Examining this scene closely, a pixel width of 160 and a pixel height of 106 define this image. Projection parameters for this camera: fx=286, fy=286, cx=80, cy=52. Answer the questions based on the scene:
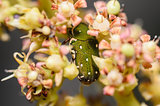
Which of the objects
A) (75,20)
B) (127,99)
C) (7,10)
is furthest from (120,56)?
(7,10)

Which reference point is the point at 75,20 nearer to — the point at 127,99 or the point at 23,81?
the point at 23,81

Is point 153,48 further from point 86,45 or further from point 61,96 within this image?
point 61,96

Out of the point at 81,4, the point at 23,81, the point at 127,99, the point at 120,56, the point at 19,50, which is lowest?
the point at 19,50

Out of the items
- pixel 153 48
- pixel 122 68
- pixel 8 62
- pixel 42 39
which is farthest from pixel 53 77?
pixel 8 62

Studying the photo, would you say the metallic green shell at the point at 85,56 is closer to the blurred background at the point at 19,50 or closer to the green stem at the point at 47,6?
the green stem at the point at 47,6

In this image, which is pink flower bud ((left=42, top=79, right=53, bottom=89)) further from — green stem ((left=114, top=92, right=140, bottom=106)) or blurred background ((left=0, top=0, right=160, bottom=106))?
blurred background ((left=0, top=0, right=160, bottom=106))

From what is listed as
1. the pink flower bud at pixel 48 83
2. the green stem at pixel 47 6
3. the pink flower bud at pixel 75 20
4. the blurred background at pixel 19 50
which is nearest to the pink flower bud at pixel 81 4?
the pink flower bud at pixel 75 20

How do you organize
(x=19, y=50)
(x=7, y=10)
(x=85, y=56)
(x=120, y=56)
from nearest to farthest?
(x=120, y=56)
(x=85, y=56)
(x=7, y=10)
(x=19, y=50)

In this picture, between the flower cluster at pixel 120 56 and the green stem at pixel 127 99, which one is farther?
the green stem at pixel 127 99

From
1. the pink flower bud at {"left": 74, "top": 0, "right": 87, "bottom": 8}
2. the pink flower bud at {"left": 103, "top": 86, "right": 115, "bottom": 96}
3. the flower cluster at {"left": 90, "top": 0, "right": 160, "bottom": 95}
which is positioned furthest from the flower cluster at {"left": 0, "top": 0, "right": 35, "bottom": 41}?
the pink flower bud at {"left": 103, "top": 86, "right": 115, "bottom": 96}
